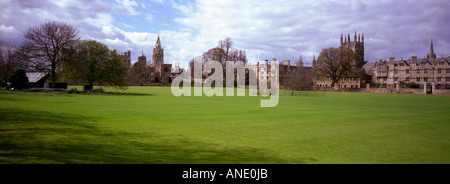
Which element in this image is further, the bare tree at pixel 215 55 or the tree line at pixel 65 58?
the bare tree at pixel 215 55

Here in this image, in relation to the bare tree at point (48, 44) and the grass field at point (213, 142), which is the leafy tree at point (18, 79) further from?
the grass field at point (213, 142)

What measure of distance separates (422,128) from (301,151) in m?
8.14

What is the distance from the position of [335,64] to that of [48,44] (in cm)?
8036

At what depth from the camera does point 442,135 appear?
455 inches

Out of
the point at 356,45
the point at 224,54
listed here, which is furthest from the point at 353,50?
the point at 224,54

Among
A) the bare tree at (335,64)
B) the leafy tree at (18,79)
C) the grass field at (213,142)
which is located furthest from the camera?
the bare tree at (335,64)

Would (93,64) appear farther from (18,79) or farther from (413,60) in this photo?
(413,60)

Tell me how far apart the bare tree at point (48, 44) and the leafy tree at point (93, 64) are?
1.26 m

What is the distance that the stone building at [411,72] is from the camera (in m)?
92.0

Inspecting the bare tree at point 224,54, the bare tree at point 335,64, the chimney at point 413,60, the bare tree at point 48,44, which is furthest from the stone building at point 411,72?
the bare tree at point 48,44

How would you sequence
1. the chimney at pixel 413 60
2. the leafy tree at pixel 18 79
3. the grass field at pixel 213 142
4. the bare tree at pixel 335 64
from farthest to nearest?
the chimney at pixel 413 60
the bare tree at pixel 335 64
the leafy tree at pixel 18 79
the grass field at pixel 213 142

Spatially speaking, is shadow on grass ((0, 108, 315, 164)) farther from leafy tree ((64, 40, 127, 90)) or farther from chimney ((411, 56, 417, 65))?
chimney ((411, 56, 417, 65))
